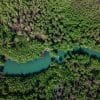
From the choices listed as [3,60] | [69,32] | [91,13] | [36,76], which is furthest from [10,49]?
[91,13]

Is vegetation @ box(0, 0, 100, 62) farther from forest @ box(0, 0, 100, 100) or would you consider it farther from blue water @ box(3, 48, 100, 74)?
blue water @ box(3, 48, 100, 74)

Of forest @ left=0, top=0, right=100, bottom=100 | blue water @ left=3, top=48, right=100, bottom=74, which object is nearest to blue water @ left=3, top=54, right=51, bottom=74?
blue water @ left=3, top=48, right=100, bottom=74

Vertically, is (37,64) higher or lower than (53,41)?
lower

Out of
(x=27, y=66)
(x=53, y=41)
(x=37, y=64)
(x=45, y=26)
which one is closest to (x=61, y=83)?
(x=37, y=64)

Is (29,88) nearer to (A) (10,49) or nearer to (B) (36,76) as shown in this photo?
(B) (36,76)

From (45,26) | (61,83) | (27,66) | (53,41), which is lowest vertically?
(61,83)

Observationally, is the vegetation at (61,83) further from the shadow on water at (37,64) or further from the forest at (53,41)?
the shadow on water at (37,64)

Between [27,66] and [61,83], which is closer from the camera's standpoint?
[61,83]

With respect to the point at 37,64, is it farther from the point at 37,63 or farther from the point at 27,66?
the point at 27,66
